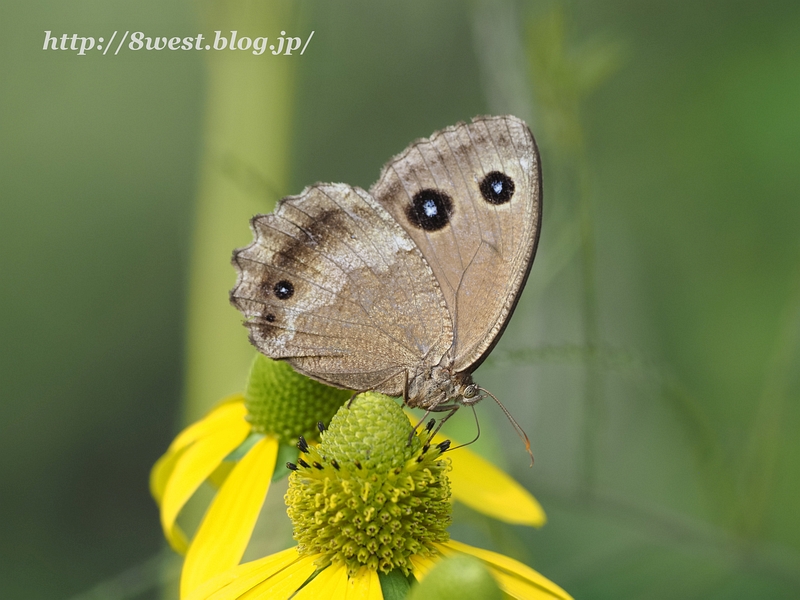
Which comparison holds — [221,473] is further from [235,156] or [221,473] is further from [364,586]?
[235,156]

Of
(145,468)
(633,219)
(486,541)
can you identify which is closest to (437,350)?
(486,541)

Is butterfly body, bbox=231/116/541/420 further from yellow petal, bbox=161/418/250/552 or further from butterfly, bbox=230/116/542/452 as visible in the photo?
yellow petal, bbox=161/418/250/552

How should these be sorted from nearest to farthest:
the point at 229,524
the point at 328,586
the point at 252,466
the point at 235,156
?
the point at 328,586
the point at 229,524
the point at 252,466
the point at 235,156

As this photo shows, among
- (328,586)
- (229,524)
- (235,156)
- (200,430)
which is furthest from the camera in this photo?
(235,156)

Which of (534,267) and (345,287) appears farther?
(534,267)

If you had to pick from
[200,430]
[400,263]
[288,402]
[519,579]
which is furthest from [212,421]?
[519,579]

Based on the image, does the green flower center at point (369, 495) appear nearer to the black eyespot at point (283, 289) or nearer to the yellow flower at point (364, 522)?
the yellow flower at point (364, 522)
